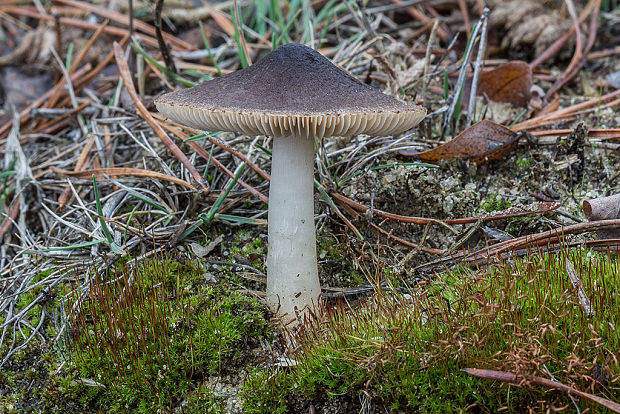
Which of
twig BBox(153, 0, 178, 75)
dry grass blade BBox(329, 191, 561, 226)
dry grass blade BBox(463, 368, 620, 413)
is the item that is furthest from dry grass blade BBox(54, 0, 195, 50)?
dry grass blade BBox(463, 368, 620, 413)

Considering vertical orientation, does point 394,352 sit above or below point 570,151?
below

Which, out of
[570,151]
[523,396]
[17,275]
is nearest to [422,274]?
[523,396]

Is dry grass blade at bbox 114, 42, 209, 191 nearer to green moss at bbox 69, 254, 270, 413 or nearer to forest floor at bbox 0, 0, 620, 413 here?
forest floor at bbox 0, 0, 620, 413

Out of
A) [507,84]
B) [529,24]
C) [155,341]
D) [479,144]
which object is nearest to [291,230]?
[155,341]

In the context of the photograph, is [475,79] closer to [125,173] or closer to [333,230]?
[333,230]

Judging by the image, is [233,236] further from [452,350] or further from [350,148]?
[452,350]
